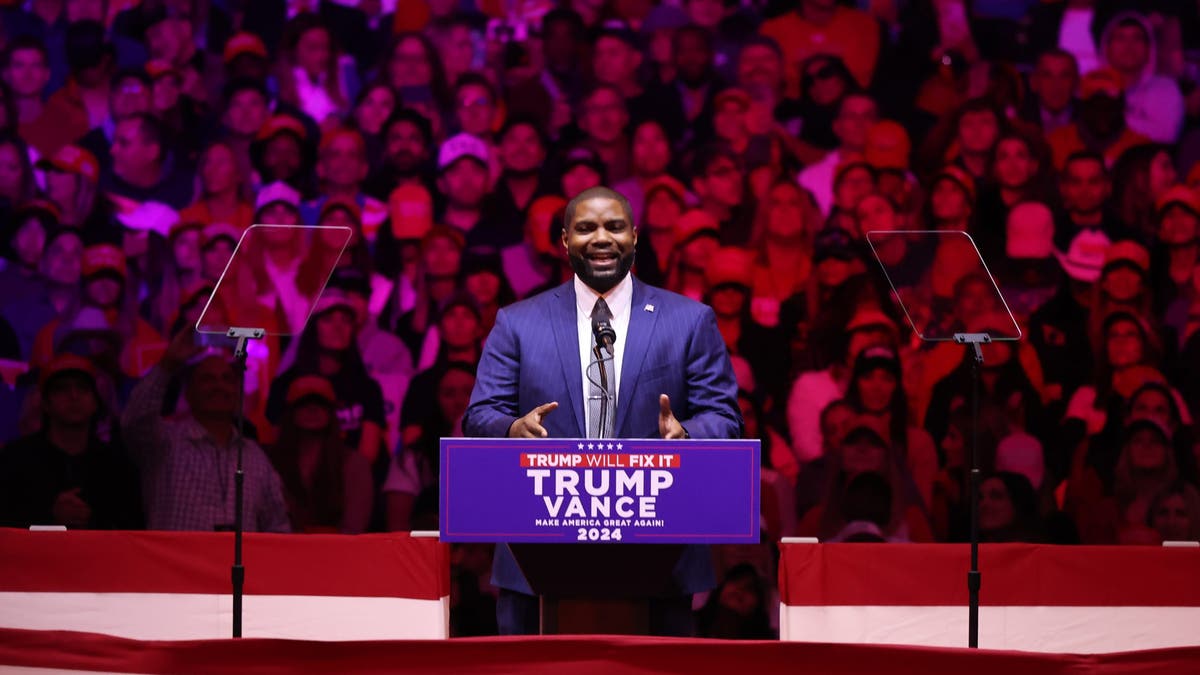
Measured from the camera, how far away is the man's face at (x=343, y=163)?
16.3ft

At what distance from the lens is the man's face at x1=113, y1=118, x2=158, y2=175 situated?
5.00m

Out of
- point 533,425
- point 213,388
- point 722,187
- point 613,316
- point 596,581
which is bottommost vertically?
point 596,581

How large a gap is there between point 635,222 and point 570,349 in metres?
2.08

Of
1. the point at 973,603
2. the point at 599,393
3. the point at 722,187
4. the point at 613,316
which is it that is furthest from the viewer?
the point at 722,187

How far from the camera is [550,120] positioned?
16.4 ft

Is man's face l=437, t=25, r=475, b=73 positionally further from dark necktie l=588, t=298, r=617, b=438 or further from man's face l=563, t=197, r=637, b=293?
dark necktie l=588, t=298, r=617, b=438

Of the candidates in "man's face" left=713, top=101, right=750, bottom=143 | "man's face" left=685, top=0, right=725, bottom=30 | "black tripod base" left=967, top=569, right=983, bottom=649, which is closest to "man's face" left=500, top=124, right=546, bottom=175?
"man's face" left=713, top=101, right=750, bottom=143

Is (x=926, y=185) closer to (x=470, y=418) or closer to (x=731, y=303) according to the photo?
(x=731, y=303)

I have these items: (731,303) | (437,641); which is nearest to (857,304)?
(731,303)

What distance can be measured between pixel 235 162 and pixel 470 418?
8.89 ft

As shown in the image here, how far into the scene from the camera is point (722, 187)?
4938 millimetres

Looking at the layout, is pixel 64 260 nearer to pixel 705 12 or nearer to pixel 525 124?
pixel 525 124

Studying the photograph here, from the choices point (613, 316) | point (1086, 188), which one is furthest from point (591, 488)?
point (1086, 188)

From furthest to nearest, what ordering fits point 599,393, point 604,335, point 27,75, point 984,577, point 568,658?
point 27,75, point 984,577, point 599,393, point 604,335, point 568,658
